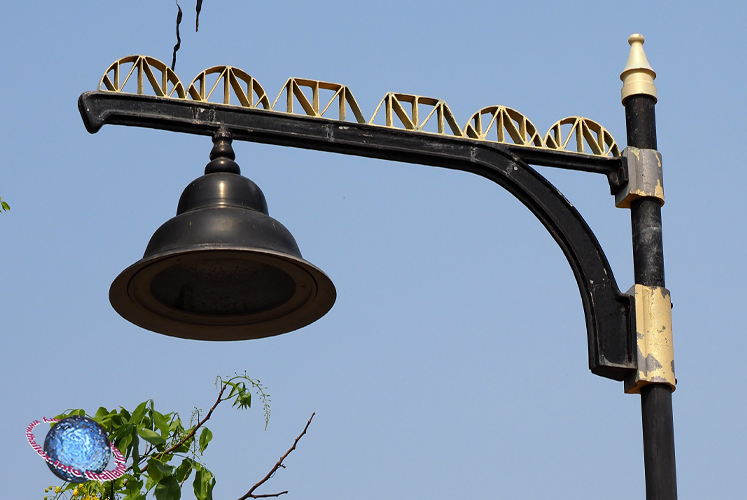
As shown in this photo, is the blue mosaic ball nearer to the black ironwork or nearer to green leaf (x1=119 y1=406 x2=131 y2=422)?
green leaf (x1=119 y1=406 x2=131 y2=422)

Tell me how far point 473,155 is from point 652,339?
116 centimetres

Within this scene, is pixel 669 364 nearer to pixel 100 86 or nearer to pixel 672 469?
pixel 672 469

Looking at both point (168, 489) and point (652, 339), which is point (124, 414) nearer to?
point (168, 489)

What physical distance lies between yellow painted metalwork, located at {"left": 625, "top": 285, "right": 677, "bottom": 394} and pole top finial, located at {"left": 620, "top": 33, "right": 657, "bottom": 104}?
3.29ft

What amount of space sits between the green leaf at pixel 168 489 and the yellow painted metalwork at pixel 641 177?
243 centimetres

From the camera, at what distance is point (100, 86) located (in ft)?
17.1

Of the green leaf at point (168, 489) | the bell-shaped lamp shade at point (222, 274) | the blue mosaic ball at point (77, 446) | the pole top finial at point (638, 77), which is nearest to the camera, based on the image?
the blue mosaic ball at point (77, 446)

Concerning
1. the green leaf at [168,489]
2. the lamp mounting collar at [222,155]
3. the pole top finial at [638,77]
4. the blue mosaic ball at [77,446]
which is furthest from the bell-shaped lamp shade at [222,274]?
the pole top finial at [638,77]

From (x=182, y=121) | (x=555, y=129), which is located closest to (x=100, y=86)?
(x=182, y=121)

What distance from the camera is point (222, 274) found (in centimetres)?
563

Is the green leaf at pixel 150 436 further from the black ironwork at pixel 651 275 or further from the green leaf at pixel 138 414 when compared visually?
the black ironwork at pixel 651 275

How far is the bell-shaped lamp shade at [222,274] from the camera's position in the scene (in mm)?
4984

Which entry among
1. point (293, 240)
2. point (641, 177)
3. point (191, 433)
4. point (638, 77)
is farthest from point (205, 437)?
point (638, 77)

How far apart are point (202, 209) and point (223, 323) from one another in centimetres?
70
